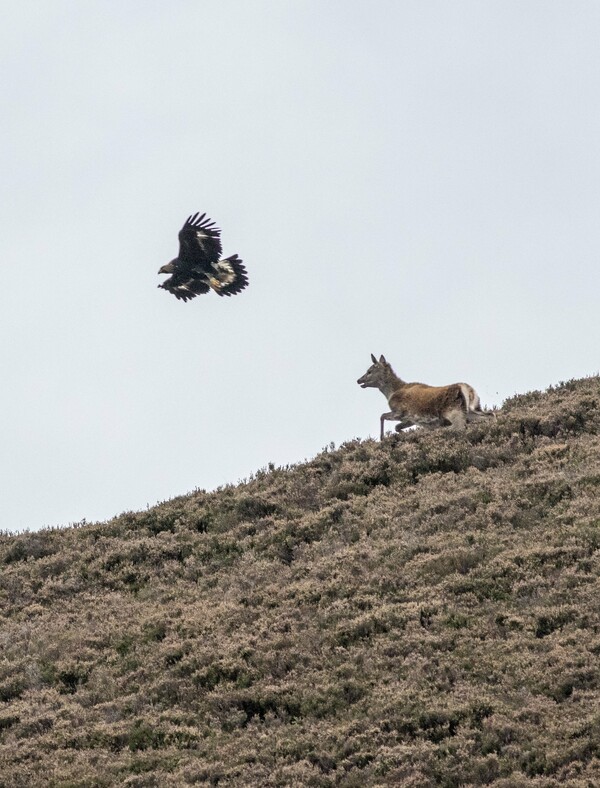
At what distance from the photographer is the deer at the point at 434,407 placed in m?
22.3

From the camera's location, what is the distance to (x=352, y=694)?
14820 mm

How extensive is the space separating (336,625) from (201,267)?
9.50 meters

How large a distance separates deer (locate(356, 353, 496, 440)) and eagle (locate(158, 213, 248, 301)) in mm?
3467

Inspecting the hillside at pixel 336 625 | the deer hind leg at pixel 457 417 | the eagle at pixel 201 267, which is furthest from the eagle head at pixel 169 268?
the deer hind leg at pixel 457 417

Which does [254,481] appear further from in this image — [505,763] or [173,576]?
[505,763]

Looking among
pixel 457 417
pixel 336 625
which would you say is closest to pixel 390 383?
pixel 457 417

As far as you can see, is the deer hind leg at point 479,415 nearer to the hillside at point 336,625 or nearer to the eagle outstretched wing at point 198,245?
the hillside at point 336,625

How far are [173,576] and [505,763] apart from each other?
8516 mm

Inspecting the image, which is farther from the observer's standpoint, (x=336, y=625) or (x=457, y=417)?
(x=457, y=417)

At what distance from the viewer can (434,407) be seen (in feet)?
73.8

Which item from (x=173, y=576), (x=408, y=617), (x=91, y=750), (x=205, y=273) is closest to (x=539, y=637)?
(x=408, y=617)

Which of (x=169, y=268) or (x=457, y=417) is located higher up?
(x=169, y=268)

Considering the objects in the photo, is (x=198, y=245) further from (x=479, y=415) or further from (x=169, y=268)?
(x=479, y=415)

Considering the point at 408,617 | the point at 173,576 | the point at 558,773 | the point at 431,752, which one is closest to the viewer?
the point at 558,773
